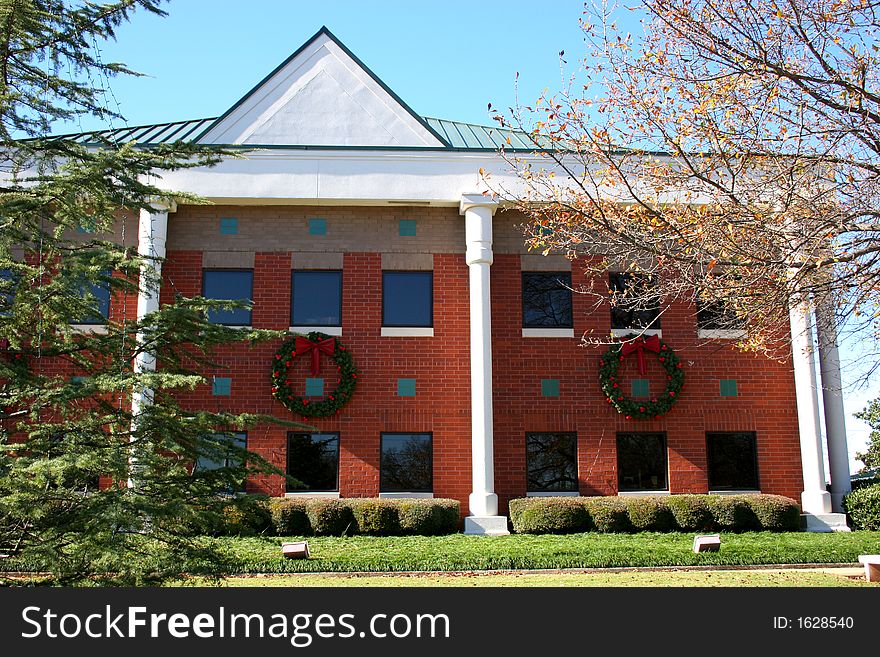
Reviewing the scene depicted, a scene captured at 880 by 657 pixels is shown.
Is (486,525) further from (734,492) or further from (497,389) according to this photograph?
(734,492)

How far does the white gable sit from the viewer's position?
20.5m

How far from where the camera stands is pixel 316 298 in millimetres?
20344

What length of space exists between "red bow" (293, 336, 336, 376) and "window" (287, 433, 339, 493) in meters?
1.50

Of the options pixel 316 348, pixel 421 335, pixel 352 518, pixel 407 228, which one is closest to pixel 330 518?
pixel 352 518

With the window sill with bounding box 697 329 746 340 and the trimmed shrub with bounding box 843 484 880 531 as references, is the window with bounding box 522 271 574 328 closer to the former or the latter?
the window sill with bounding box 697 329 746 340

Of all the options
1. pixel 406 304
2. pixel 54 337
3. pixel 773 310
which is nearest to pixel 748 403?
pixel 406 304

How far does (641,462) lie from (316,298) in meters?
8.43

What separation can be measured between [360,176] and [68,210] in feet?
39.0

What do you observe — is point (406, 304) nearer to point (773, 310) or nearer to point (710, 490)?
point (710, 490)

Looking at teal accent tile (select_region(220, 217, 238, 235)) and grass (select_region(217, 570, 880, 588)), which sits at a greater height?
teal accent tile (select_region(220, 217, 238, 235))

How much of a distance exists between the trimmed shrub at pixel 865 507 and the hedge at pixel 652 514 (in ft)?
0.59

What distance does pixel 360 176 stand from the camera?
20.2 m

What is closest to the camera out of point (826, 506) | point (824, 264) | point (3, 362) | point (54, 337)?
point (3, 362)

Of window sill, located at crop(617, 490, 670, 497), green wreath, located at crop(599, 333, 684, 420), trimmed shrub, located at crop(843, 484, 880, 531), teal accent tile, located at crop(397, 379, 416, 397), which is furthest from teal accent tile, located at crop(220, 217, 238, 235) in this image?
trimmed shrub, located at crop(843, 484, 880, 531)
